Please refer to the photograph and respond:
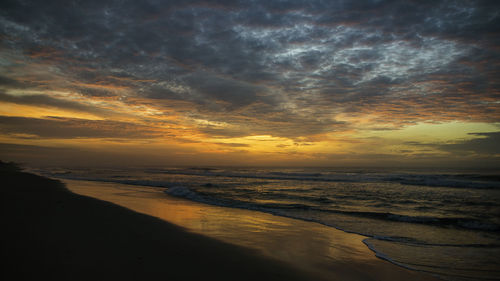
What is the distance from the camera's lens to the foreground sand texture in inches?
152

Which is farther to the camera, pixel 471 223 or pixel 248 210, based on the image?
pixel 248 210

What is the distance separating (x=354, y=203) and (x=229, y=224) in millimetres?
8460

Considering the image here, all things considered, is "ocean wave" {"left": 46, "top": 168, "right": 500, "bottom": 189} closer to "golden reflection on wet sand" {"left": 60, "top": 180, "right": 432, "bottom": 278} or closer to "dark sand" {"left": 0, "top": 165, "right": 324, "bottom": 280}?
"golden reflection on wet sand" {"left": 60, "top": 180, "right": 432, "bottom": 278}

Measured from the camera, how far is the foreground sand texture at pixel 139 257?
3.87 m

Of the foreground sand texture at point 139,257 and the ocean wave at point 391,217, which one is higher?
the foreground sand texture at point 139,257

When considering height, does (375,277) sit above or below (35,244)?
below

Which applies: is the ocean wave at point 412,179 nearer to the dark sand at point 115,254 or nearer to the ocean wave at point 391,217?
the ocean wave at point 391,217

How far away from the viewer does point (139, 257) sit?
4.59m

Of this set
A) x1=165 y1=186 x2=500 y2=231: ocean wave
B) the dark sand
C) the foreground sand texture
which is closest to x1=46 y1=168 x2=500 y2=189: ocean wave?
x1=165 y1=186 x2=500 y2=231: ocean wave

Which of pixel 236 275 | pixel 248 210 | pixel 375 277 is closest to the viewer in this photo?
pixel 236 275

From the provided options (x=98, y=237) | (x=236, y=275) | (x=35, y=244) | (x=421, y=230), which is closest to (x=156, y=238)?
(x=98, y=237)

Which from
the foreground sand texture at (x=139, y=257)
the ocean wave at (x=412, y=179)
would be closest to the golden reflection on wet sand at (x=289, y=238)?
the foreground sand texture at (x=139, y=257)

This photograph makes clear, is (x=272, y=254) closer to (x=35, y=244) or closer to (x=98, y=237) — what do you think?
(x=98, y=237)

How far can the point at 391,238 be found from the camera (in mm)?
7395
